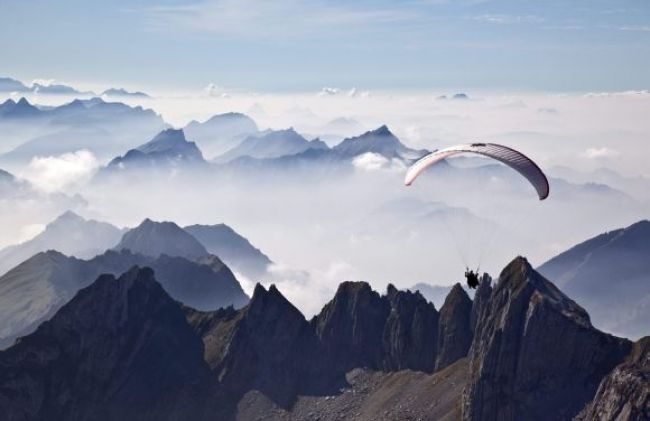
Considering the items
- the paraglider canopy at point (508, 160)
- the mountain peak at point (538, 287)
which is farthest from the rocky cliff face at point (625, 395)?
the paraglider canopy at point (508, 160)

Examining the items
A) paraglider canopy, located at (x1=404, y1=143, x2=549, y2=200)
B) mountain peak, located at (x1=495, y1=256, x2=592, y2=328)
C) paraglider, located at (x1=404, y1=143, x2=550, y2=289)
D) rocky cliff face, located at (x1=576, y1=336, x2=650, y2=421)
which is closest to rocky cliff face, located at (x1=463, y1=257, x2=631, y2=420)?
mountain peak, located at (x1=495, y1=256, x2=592, y2=328)

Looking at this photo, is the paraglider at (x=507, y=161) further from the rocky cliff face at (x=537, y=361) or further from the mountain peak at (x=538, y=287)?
the mountain peak at (x=538, y=287)

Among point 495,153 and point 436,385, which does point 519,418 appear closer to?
point 436,385

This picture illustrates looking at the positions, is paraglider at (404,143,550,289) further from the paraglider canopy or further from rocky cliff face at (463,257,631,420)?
rocky cliff face at (463,257,631,420)

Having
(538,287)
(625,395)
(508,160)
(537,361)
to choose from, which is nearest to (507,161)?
(508,160)

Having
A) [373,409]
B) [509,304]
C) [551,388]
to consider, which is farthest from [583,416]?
[373,409]

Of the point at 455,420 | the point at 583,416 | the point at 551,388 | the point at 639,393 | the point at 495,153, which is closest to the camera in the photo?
the point at 639,393

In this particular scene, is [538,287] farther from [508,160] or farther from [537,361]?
[508,160]

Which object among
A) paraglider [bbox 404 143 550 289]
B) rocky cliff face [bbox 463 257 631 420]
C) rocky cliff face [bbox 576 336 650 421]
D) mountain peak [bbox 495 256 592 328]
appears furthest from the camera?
mountain peak [bbox 495 256 592 328]
